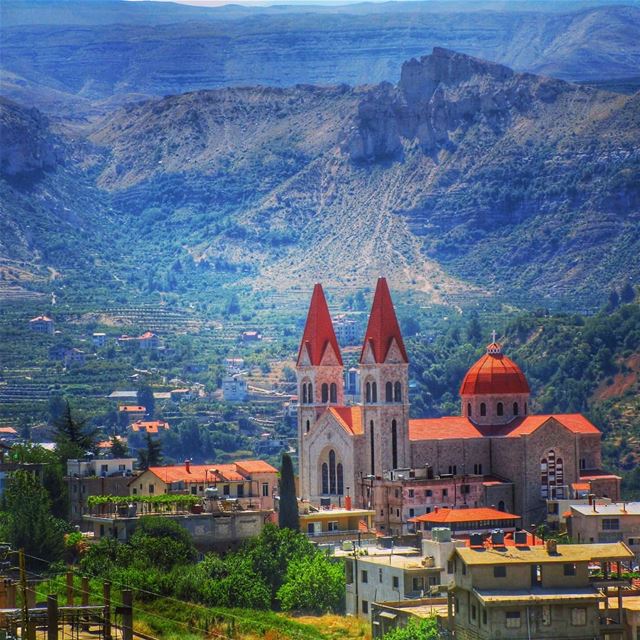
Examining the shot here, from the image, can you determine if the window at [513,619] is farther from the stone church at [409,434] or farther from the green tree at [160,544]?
the stone church at [409,434]

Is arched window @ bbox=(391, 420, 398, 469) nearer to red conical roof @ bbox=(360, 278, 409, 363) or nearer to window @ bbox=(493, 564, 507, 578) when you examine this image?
red conical roof @ bbox=(360, 278, 409, 363)

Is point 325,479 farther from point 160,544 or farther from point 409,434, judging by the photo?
point 160,544

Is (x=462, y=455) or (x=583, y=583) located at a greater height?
(x=462, y=455)

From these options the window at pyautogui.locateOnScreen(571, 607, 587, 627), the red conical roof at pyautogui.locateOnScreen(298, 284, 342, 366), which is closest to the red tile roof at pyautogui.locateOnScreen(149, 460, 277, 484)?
the red conical roof at pyautogui.locateOnScreen(298, 284, 342, 366)

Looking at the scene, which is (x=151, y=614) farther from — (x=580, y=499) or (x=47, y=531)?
(x=580, y=499)

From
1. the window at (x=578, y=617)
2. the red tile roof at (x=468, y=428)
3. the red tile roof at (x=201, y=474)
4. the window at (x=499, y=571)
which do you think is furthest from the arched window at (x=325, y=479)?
the window at (x=578, y=617)

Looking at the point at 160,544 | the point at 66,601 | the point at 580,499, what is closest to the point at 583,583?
the point at 66,601

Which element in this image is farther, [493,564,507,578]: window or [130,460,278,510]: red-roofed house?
[130,460,278,510]: red-roofed house
